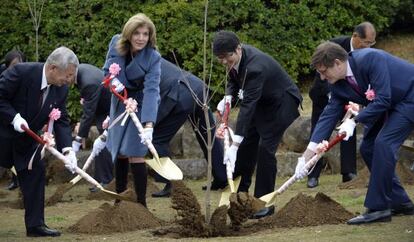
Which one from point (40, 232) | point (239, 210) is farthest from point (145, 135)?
point (40, 232)

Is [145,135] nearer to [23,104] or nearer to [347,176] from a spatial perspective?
[23,104]

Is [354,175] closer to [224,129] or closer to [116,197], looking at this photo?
[224,129]

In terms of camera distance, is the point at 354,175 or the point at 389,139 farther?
the point at 354,175

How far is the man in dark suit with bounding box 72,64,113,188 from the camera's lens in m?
A: 11.5

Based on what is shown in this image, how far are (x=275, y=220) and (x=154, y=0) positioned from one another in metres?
5.62

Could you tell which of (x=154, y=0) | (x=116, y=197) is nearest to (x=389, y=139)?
(x=116, y=197)

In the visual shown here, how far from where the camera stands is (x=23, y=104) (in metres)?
8.55

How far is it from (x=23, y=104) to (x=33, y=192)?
771mm

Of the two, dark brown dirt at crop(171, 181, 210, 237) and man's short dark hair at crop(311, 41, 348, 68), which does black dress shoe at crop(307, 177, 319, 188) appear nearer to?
dark brown dirt at crop(171, 181, 210, 237)

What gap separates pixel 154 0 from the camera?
13711 millimetres

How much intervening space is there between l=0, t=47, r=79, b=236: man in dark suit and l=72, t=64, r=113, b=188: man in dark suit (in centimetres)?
256

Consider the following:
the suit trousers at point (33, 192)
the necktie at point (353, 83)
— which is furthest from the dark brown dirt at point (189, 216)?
the necktie at point (353, 83)

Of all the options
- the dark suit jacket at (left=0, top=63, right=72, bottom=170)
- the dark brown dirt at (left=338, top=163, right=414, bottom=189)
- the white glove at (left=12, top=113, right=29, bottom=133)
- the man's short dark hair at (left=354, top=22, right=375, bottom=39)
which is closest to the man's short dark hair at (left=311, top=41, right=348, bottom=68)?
the dark suit jacket at (left=0, top=63, right=72, bottom=170)

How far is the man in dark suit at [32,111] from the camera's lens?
8.38 meters
